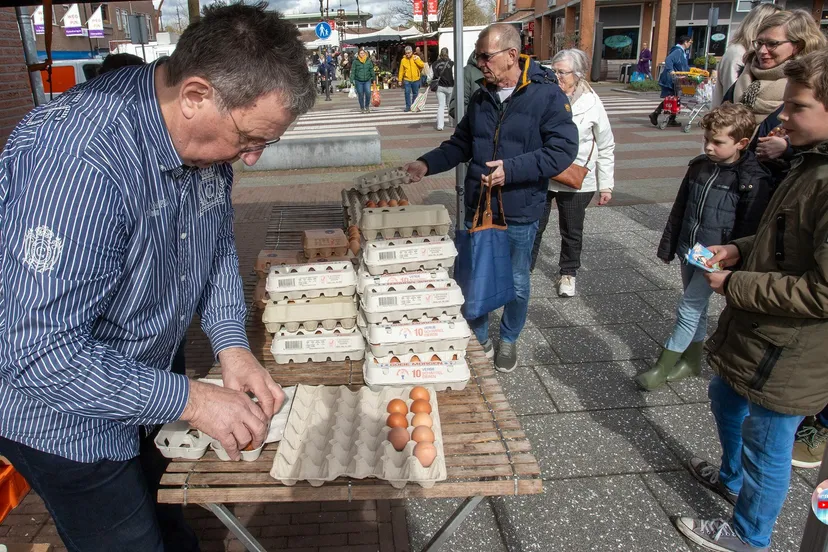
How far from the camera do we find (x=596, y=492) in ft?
9.83

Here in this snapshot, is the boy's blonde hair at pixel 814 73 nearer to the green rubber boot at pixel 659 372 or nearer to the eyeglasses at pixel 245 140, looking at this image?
the eyeglasses at pixel 245 140

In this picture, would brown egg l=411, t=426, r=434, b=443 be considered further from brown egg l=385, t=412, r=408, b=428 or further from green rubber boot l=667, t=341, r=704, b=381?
green rubber boot l=667, t=341, r=704, b=381

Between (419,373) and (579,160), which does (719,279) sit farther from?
(579,160)

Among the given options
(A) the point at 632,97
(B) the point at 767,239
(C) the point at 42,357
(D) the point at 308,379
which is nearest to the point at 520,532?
(D) the point at 308,379

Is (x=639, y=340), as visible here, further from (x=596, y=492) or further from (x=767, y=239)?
(x=767, y=239)

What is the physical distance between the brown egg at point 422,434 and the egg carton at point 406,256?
107 cm

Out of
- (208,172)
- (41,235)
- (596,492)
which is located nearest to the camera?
(41,235)

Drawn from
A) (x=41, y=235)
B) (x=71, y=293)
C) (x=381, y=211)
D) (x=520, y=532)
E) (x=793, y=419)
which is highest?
(x=41, y=235)

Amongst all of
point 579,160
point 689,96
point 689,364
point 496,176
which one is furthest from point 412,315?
point 689,96

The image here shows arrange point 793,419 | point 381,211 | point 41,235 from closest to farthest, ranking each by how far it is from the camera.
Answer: point 41,235
point 793,419
point 381,211

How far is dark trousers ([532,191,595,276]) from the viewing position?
5.23m

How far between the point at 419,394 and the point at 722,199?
7.45 ft

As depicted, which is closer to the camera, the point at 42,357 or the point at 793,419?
the point at 42,357

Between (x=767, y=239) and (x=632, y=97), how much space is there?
73.6 ft
